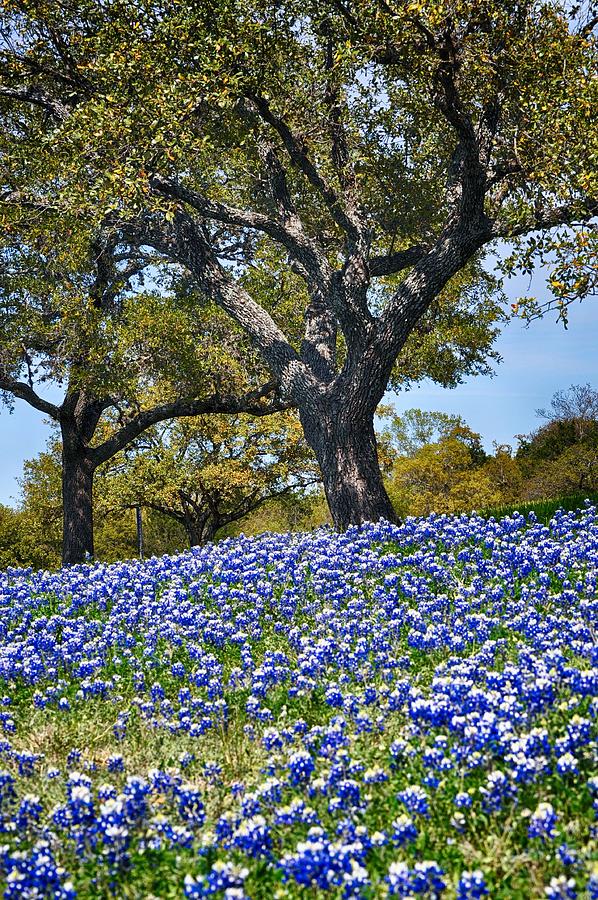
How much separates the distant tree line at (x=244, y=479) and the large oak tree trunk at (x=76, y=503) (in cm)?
856

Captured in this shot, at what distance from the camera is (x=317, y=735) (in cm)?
532

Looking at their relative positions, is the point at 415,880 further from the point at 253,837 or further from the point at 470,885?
the point at 253,837

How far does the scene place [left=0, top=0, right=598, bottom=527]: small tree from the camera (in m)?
13.6

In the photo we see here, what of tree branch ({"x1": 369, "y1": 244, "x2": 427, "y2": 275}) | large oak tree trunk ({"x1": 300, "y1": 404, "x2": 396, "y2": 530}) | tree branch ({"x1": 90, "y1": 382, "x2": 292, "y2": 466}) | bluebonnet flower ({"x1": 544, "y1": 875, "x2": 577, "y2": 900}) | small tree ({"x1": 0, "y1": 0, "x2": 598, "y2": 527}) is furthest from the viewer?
tree branch ({"x1": 90, "y1": 382, "x2": 292, "y2": 466})

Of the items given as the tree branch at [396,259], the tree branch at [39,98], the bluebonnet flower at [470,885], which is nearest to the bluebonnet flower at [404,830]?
the bluebonnet flower at [470,885]

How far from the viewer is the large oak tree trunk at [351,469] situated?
15.0 metres

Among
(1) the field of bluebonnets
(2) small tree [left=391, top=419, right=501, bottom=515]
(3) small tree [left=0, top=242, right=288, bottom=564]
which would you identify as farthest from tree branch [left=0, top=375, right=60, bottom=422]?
(2) small tree [left=391, top=419, right=501, bottom=515]

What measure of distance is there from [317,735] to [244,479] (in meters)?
25.8

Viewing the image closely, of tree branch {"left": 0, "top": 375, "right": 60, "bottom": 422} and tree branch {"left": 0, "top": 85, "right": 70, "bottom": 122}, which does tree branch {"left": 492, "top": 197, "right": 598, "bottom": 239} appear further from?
tree branch {"left": 0, "top": 375, "right": 60, "bottom": 422}

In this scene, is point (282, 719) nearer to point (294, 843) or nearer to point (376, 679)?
point (376, 679)

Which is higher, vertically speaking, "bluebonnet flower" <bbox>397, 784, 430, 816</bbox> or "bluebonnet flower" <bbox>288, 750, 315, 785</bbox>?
"bluebonnet flower" <bbox>288, 750, 315, 785</bbox>

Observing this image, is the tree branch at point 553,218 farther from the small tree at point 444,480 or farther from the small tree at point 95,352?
the small tree at point 444,480

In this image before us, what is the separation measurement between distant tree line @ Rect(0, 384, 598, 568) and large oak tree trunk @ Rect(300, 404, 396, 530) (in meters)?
7.84

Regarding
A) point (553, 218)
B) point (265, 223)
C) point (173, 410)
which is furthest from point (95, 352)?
point (553, 218)
